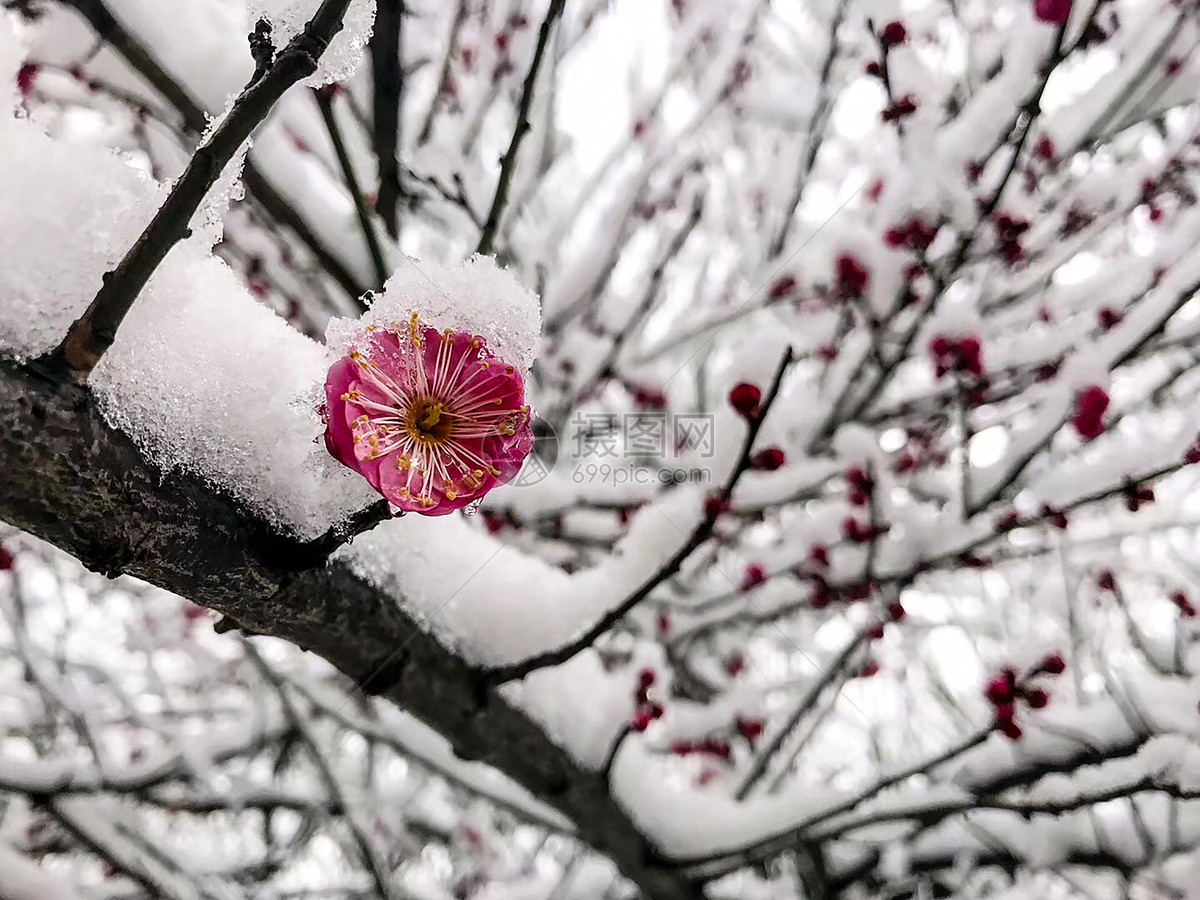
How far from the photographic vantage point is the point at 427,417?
84 cm

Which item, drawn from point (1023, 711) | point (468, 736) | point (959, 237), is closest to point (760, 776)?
point (1023, 711)

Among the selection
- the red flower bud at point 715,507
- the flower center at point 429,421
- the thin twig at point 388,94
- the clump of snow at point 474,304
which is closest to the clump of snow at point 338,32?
the clump of snow at point 474,304

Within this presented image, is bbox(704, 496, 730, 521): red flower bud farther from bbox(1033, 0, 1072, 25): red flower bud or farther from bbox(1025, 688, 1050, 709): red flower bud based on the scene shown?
bbox(1033, 0, 1072, 25): red flower bud

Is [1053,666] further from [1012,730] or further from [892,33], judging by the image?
[892,33]

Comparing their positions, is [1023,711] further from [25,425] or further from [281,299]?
[281,299]

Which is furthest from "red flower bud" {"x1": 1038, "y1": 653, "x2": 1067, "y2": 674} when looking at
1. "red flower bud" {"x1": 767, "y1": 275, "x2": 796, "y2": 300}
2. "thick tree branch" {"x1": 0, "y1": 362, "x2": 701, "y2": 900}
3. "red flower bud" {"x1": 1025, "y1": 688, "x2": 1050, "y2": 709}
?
"red flower bud" {"x1": 767, "y1": 275, "x2": 796, "y2": 300}

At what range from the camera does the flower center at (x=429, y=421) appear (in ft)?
2.67

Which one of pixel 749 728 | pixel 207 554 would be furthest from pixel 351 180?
pixel 749 728

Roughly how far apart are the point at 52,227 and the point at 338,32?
0.90 ft

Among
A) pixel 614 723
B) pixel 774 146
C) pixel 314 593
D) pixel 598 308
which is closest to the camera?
pixel 314 593

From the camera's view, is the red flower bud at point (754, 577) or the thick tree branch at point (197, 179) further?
the red flower bud at point (754, 577)

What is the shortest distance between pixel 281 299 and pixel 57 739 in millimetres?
2238

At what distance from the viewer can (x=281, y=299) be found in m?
2.65

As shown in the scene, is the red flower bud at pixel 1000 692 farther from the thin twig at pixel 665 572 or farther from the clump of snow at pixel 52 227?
the clump of snow at pixel 52 227
